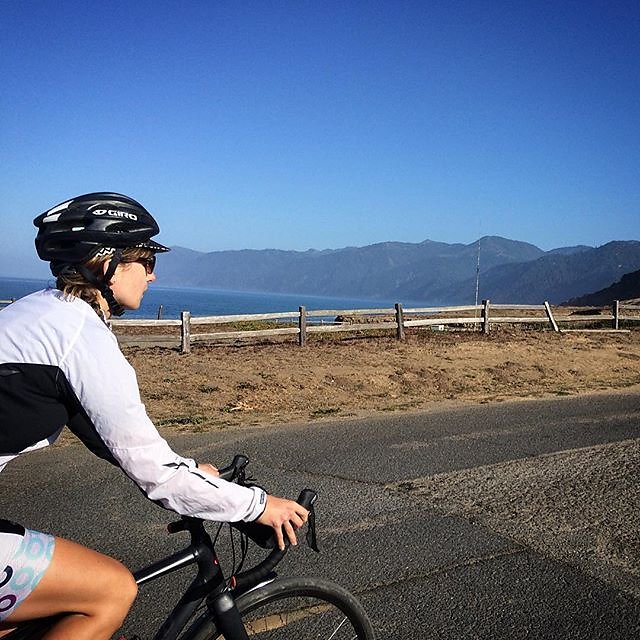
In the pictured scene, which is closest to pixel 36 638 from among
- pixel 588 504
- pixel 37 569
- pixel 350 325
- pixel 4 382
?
pixel 37 569

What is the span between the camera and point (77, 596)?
189 centimetres

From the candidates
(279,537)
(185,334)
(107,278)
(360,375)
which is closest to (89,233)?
(107,278)

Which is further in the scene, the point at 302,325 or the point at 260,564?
the point at 302,325

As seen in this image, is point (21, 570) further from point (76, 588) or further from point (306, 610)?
point (306, 610)

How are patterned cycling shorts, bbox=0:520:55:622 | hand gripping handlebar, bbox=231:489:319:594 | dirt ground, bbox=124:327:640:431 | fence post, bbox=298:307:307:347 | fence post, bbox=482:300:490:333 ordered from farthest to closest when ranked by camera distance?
fence post, bbox=482:300:490:333
fence post, bbox=298:307:307:347
dirt ground, bbox=124:327:640:431
hand gripping handlebar, bbox=231:489:319:594
patterned cycling shorts, bbox=0:520:55:622

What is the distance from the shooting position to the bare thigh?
1863 mm

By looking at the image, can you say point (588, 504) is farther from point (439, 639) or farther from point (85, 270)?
point (85, 270)

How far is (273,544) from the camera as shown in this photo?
2.15 meters

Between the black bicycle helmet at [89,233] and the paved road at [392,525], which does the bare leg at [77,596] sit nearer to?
the black bicycle helmet at [89,233]

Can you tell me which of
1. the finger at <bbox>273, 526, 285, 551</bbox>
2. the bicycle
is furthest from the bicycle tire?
the finger at <bbox>273, 526, 285, 551</bbox>

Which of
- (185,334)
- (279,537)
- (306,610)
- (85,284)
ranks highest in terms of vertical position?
(85,284)

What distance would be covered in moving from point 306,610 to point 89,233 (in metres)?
1.58

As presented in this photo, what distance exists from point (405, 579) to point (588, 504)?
230 centimetres

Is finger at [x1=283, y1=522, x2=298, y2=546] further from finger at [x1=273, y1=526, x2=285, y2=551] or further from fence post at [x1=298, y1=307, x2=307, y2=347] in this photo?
fence post at [x1=298, y1=307, x2=307, y2=347]
